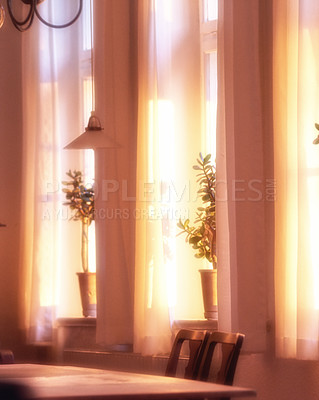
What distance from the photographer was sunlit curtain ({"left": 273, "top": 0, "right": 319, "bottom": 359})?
3934 mm

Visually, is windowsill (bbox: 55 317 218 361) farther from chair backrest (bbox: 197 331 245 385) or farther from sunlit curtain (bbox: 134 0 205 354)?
chair backrest (bbox: 197 331 245 385)

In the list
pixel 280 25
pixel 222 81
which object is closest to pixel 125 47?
pixel 222 81

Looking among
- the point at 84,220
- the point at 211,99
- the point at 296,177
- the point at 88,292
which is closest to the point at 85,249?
the point at 84,220

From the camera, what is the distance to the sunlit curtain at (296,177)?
3.93 m

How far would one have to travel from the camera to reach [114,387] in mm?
2463

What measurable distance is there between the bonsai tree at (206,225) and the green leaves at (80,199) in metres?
1.07

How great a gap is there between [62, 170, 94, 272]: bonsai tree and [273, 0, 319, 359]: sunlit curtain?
1962 millimetres

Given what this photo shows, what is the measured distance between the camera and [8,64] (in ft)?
21.1

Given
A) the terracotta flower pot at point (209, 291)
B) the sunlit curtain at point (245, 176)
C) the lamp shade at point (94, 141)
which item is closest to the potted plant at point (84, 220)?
the terracotta flower pot at point (209, 291)

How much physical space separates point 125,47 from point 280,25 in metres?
1.50

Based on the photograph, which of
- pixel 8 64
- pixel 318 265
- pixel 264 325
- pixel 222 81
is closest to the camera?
pixel 318 265

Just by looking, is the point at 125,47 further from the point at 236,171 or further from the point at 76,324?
the point at 76,324

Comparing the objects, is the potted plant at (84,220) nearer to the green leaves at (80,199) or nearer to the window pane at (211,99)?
the green leaves at (80,199)

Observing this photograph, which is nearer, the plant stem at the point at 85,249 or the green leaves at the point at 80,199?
the green leaves at the point at 80,199
